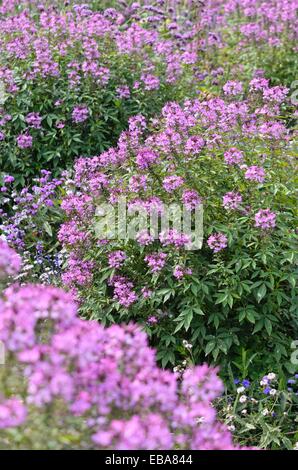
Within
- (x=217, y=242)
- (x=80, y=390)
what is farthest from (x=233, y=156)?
(x=80, y=390)

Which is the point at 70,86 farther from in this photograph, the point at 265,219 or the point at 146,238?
the point at 265,219

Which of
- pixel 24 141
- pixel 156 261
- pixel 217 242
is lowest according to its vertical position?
pixel 24 141

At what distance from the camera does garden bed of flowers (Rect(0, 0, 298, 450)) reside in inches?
74.1

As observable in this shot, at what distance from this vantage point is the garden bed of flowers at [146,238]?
188 cm

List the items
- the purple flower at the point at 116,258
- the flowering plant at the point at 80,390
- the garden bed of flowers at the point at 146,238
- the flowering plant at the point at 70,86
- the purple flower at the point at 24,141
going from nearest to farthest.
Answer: the flowering plant at the point at 80,390, the garden bed of flowers at the point at 146,238, the purple flower at the point at 116,258, the purple flower at the point at 24,141, the flowering plant at the point at 70,86

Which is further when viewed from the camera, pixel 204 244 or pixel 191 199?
pixel 204 244

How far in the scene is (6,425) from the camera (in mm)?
1775

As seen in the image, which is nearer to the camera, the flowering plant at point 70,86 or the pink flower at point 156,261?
the pink flower at point 156,261

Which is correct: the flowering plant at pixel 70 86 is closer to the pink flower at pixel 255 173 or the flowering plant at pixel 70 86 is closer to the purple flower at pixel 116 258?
the purple flower at pixel 116 258

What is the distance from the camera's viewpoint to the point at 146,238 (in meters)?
3.34

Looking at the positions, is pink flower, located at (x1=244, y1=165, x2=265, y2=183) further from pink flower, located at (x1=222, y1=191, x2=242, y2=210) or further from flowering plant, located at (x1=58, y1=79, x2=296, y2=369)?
pink flower, located at (x1=222, y1=191, x2=242, y2=210)

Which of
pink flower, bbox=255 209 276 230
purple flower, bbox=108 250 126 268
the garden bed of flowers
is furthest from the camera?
purple flower, bbox=108 250 126 268

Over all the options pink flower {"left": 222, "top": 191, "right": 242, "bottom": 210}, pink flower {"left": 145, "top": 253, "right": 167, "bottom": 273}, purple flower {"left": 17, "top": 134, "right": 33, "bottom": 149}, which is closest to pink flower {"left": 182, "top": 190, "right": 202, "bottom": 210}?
pink flower {"left": 222, "top": 191, "right": 242, "bottom": 210}

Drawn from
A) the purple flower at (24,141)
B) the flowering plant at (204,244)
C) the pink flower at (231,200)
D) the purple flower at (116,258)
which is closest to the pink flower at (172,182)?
the flowering plant at (204,244)
